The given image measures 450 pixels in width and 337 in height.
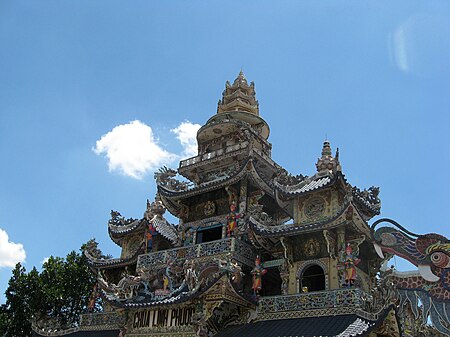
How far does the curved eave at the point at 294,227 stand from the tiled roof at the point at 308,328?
3.07 m

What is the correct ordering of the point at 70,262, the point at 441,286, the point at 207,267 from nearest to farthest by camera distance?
the point at 441,286 → the point at 207,267 → the point at 70,262

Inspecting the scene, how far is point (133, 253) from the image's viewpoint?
2411 cm

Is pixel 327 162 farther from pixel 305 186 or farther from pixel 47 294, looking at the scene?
pixel 47 294

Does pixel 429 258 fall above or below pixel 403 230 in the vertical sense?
below

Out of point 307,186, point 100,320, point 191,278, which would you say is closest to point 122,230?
point 100,320

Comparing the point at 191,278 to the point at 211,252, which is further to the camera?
the point at 211,252

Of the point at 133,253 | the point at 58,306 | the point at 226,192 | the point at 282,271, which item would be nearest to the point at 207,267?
the point at 282,271

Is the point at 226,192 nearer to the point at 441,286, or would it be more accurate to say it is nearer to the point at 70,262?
the point at 441,286

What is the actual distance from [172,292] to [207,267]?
1.83m

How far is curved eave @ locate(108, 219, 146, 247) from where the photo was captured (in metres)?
24.0

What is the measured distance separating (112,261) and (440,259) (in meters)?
15.8

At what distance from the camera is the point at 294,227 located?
16.9 meters

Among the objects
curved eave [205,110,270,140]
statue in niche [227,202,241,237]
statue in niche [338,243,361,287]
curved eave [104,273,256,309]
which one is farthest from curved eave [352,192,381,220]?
curved eave [205,110,270,140]

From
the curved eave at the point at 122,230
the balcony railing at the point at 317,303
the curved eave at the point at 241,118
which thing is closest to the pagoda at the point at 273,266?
the balcony railing at the point at 317,303
